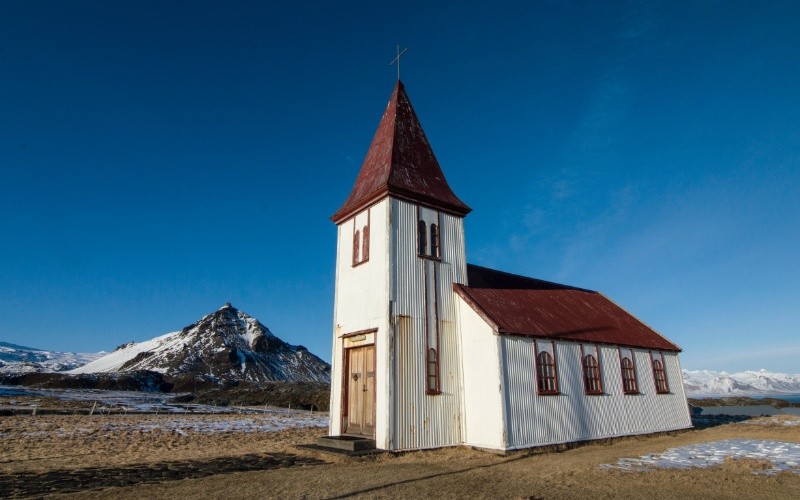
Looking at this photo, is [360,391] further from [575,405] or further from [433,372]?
[575,405]

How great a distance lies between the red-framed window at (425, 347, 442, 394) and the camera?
15.6 meters

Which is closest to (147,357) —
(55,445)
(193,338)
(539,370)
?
(193,338)

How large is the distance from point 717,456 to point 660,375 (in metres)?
9.92

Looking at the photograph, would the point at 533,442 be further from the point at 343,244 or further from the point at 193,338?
the point at 193,338

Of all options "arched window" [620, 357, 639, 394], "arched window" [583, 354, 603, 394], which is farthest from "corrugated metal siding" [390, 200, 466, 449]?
"arched window" [620, 357, 639, 394]

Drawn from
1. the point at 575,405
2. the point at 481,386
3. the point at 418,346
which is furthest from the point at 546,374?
the point at 418,346

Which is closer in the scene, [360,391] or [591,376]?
[360,391]

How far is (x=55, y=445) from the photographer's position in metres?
16.6

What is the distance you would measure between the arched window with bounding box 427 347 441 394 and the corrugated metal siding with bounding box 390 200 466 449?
0.17 metres

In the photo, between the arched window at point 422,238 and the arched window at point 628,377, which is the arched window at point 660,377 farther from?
the arched window at point 422,238

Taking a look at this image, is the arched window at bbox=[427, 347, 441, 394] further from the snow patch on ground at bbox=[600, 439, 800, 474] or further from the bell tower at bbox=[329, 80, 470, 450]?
the snow patch on ground at bbox=[600, 439, 800, 474]

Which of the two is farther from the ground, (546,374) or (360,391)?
(546,374)

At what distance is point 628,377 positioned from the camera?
20578mm

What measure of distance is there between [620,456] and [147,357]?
158 metres
